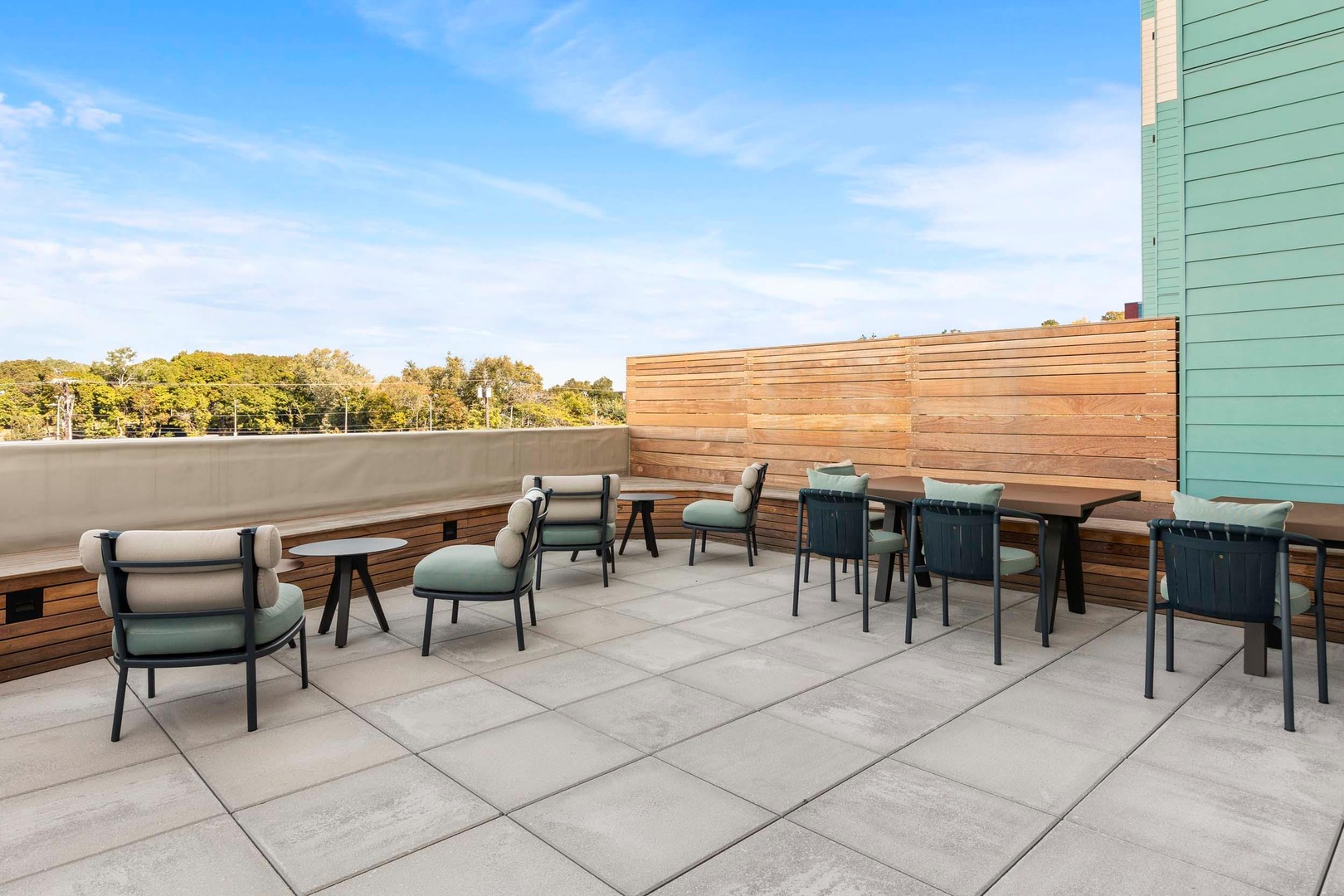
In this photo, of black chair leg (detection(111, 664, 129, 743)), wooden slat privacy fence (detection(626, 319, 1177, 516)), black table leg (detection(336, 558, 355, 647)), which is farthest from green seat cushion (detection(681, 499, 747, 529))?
black chair leg (detection(111, 664, 129, 743))

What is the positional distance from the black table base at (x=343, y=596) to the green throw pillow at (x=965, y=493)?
3256 mm

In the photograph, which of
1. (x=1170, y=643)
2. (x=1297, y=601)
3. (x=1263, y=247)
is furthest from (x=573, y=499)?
(x=1263, y=247)

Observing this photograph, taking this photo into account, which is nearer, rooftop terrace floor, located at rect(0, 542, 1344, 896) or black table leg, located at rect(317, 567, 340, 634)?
rooftop terrace floor, located at rect(0, 542, 1344, 896)

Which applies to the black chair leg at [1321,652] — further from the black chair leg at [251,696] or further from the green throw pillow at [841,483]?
the black chair leg at [251,696]

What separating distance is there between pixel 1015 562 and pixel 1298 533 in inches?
48.7

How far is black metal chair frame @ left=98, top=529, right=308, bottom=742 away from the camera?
2736 mm

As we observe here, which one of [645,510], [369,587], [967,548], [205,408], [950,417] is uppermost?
[205,408]

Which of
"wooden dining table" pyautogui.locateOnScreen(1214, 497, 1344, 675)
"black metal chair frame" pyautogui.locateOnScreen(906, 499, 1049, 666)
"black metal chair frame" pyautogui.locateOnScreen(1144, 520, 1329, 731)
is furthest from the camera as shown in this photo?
"black metal chair frame" pyautogui.locateOnScreen(906, 499, 1049, 666)

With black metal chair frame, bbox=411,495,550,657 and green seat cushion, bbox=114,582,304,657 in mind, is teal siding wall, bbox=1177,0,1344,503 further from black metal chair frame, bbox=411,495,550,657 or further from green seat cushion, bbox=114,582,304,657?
→ green seat cushion, bbox=114,582,304,657

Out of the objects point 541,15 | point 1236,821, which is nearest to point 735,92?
point 541,15

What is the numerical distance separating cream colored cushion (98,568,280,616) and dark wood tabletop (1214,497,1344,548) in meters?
4.66

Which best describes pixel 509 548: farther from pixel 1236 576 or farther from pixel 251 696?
pixel 1236 576

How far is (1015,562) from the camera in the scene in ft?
13.2

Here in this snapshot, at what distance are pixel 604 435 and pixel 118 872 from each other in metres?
6.60
